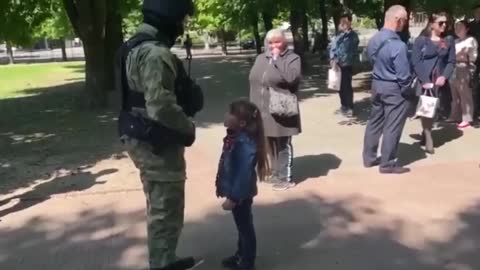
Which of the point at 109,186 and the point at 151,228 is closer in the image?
the point at 151,228

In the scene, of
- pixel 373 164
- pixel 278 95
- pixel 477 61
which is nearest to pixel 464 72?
pixel 477 61

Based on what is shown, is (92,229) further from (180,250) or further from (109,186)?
(109,186)

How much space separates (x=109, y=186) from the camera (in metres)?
7.79

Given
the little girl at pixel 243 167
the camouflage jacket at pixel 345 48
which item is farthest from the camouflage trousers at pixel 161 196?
the camouflage jacket at pixel 345 48

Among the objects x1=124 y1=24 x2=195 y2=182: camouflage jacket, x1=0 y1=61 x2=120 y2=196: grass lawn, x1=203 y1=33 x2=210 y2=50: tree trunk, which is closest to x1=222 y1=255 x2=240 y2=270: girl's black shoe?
x1=124 y1=24 x2=195 y2=182: camouflage jacket

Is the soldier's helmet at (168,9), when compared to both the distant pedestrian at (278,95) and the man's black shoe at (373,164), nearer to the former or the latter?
the distant pedestrian at (278,95)

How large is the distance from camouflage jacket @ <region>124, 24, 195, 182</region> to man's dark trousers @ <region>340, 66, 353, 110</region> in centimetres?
846

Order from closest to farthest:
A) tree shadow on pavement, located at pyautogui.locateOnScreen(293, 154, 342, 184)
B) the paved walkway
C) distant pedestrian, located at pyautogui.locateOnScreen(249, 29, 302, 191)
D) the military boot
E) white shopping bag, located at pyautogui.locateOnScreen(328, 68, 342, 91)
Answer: the military boot
the paved walkway
distant pedestrian, located at pyautogui.locateOnScreen(249, 29, 302, 191)
tree shadow on pavement, located at pyautogui.locateOnScreen(293, 154, 342, 184)
white shopping bag, located at pyautogui.locateOnScreen(328, 68, 342, 91)

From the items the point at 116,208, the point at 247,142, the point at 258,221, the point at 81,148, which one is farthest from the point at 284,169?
the point at 81,148

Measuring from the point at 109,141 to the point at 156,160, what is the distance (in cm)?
695

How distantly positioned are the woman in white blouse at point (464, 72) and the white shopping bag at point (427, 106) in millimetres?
2084

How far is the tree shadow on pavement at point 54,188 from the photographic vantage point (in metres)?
7.07

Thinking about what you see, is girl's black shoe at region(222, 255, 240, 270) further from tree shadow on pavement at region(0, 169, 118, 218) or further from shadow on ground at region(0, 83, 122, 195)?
shadow on ground at region(0, 83, 122, 195)

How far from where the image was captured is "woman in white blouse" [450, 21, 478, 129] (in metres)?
10.4
